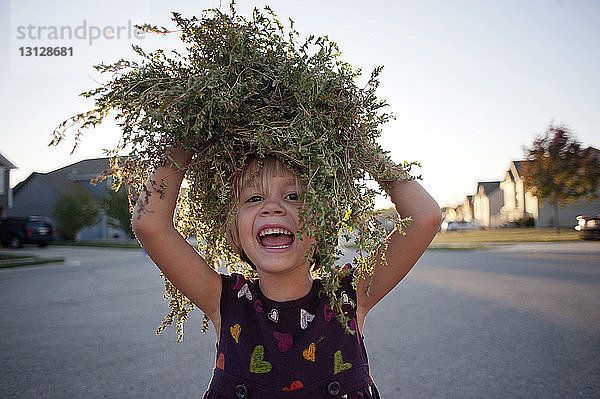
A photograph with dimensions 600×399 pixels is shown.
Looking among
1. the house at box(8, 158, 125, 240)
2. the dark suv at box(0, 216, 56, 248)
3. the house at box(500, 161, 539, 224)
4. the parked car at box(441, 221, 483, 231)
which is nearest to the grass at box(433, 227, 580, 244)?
the house at box(500, 161, 539, 224)

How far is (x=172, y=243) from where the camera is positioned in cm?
188

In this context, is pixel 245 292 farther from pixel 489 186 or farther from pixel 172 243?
pixel 489 186

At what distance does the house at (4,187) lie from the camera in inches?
1191

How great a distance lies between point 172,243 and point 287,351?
59 cm

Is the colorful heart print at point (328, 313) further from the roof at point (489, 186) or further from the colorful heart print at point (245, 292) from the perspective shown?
the roof at point (489, 186)

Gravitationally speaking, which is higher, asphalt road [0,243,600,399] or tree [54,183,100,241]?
tree [54,183,100,241]

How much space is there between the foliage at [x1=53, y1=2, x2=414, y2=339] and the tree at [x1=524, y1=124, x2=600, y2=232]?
97.1ft

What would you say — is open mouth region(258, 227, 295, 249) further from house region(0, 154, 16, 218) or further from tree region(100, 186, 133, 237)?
house region(0, 154, 16, 218)

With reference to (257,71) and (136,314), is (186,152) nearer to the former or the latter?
(257,71)

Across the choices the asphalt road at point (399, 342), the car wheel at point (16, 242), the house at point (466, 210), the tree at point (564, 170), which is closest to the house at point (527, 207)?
the tree at point (564, 170)

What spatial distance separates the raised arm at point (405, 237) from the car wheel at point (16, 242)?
28.0 m

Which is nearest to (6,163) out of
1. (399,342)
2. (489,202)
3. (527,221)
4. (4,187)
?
(4,187)

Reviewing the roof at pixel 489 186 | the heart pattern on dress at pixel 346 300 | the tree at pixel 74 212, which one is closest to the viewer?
the heart pattern on dress at pixel 346 300

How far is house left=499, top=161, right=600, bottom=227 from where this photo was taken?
46906 mm
